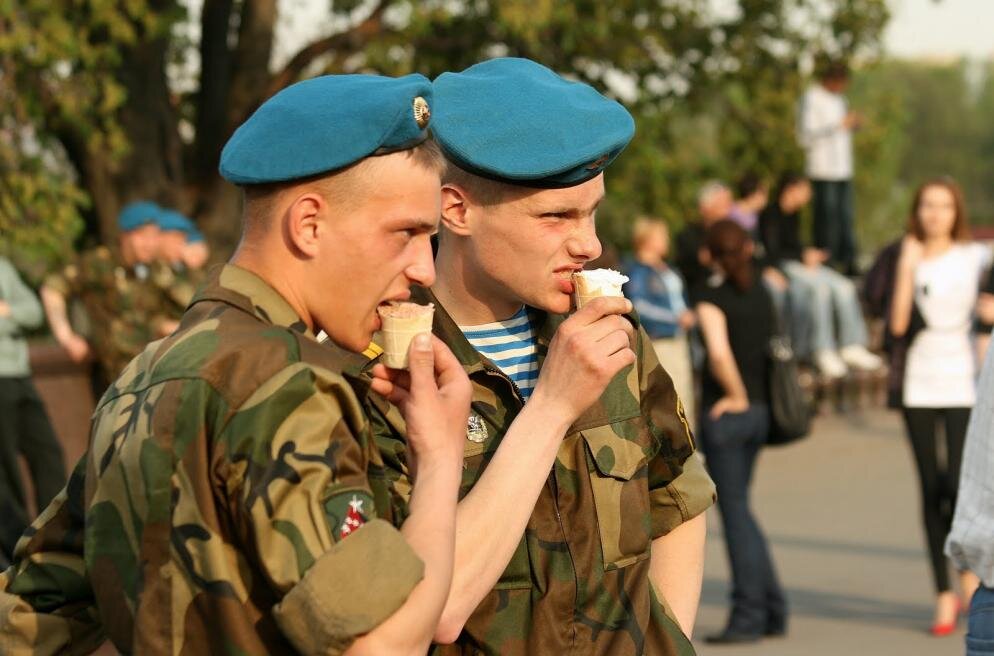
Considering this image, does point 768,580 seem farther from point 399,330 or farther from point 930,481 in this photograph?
point 399,330

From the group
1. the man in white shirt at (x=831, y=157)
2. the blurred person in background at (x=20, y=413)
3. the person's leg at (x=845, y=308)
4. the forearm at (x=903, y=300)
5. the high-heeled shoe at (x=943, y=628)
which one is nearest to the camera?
the high-heeled shoe at (x=943, y=628)

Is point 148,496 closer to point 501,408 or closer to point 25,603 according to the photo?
point 25,603

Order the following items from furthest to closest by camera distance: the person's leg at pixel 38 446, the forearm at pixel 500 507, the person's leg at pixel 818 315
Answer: the person's leg at pixel 818 315 → the person's leg at pixel 38 446 → the forearm at pixel 500 507

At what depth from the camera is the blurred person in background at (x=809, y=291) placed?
1612 cm

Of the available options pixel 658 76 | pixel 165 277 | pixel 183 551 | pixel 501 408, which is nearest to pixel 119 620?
pixel 183 551

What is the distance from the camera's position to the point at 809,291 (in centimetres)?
1636

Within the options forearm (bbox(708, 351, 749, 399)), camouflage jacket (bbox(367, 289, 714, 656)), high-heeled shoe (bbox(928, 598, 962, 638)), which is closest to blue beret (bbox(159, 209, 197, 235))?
forearm (bbox(708, 351, 749, 399))

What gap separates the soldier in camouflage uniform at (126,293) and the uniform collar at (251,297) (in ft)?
22.7

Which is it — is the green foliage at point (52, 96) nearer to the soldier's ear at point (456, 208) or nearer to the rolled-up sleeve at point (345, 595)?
the soldier's ear at point (456, 208)

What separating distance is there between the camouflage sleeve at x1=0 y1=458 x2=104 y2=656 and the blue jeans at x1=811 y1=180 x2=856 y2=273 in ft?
52.3

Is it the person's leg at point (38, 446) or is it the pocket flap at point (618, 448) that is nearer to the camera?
the pocket flap at point (618, 448)

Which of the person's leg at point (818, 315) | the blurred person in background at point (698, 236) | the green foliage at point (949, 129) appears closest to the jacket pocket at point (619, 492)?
the blurred person in background at point (698, 236)

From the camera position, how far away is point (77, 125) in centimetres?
1266

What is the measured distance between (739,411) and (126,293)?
11.4ft
